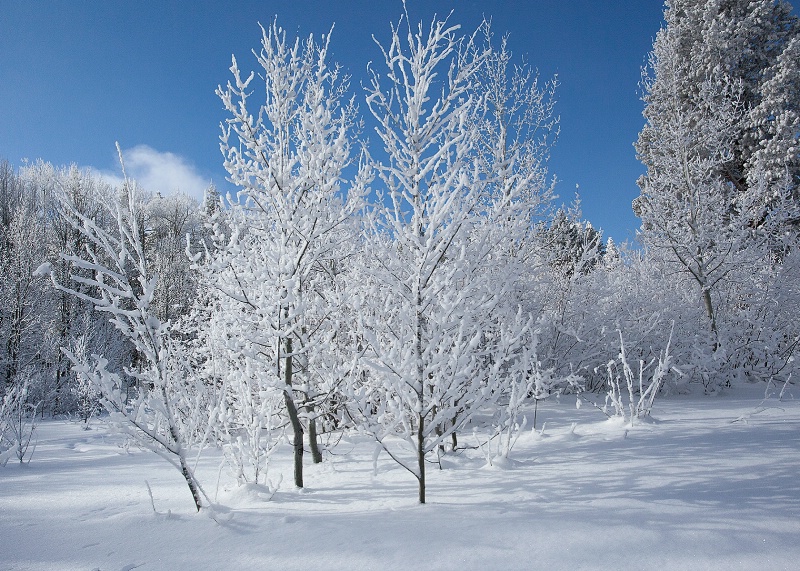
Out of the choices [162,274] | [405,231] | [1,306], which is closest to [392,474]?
[405,231]

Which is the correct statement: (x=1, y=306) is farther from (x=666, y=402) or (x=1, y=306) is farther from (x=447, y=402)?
(x=666, y=402)

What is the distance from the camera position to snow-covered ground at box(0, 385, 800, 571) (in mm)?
2223

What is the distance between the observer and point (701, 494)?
283 centimetres

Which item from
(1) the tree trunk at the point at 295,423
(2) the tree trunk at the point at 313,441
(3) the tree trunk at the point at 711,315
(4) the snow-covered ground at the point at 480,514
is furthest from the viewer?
(3) the tree trunk at the point at 711,315

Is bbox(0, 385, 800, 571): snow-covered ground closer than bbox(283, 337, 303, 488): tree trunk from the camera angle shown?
Yes

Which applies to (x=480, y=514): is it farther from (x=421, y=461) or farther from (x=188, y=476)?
(x=188, y=476)

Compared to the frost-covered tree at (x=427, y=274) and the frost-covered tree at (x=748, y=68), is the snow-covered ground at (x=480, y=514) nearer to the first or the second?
the frost-covered tree at (x=427, y=274)

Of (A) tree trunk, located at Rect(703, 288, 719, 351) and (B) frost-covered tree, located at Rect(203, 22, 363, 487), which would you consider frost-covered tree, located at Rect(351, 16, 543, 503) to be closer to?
(B) frost-covered tree, located at Rect(203, 22, 363, 487)

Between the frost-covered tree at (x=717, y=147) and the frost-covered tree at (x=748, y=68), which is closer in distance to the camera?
the frost-covered tree at (x=717, y=147)

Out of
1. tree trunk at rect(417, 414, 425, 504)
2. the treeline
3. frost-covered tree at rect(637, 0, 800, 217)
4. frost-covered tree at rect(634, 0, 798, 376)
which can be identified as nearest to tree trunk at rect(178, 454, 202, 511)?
the treeline

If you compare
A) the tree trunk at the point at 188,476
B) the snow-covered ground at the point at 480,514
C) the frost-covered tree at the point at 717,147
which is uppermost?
the frost-covered tree at the point at 717,147

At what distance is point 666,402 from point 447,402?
537 cm

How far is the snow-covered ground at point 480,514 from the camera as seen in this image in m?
2.22

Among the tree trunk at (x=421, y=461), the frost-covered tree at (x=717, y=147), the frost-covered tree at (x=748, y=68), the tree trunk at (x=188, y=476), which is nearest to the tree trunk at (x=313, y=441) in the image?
the tree trunk at (x=188, y=476)
